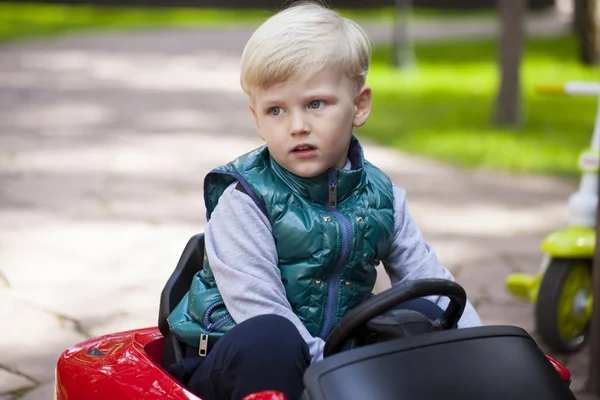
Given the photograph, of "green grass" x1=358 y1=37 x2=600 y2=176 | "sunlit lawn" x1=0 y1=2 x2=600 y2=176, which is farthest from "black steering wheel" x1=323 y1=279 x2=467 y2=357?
→ "green grass" x1=358 y1=37 x2=600 y2=176

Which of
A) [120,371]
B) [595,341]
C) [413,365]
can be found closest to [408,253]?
[413,365]

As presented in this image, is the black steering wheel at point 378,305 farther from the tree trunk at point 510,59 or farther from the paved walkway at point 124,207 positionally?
the tree trunk at point 510,59

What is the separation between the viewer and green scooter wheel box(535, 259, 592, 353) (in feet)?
11.1

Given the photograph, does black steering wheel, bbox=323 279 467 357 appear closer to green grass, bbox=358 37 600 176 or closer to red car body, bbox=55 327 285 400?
red car body, bbox=55 327 285 400

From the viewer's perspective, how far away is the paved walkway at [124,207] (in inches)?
142

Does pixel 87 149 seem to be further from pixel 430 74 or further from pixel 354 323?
pixel 430 74

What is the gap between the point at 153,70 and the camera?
1073 cm

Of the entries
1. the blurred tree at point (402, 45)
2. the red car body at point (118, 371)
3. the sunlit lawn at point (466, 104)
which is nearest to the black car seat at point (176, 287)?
the red car body at point (118, 371)

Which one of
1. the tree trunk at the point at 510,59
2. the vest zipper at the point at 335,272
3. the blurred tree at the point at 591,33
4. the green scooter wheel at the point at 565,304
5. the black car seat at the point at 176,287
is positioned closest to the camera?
the vest zipper at the point at 335,272

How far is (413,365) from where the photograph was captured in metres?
1.78

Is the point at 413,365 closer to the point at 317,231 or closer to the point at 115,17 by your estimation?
the point at 317,231

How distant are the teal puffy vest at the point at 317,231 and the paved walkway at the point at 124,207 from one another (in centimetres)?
117

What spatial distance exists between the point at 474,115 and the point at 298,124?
646cm

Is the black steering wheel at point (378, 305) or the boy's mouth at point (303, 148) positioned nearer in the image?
the black steering wheel at point (378, 305)
